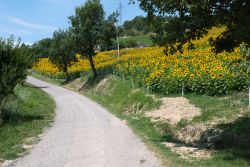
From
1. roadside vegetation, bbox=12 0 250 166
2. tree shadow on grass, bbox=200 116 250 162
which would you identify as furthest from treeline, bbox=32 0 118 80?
tree shadow on grass, bbox=200 116 250 162

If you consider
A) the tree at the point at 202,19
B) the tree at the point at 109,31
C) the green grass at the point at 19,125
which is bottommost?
the green grass at the point at 19,125

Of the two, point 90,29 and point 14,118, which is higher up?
point 90,29

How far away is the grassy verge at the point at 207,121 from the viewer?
37.4ft

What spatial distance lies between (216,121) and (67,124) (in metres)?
8.23

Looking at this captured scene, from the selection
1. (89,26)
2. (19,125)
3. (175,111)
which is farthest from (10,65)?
(89,26)

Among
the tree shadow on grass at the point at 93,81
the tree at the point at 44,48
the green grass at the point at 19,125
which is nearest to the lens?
the green grass at the point at 19,125

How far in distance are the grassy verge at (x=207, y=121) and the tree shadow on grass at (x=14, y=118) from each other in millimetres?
4879

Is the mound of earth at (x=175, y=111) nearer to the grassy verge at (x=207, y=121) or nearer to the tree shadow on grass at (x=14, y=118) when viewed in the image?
the grassy verge at (x=207, y=121)

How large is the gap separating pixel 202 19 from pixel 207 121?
5466mm

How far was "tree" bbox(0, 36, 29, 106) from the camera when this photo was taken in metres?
21.9

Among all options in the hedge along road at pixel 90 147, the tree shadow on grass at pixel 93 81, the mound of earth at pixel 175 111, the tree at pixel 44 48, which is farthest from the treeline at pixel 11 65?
the tree at pixel 44 48

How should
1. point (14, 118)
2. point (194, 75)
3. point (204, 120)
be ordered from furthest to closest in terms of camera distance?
point (194, 75) → point (14, 118) → point (204, 120)

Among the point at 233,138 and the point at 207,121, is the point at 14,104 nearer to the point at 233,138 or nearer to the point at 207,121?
the point at 207,121

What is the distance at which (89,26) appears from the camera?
46.5 m
